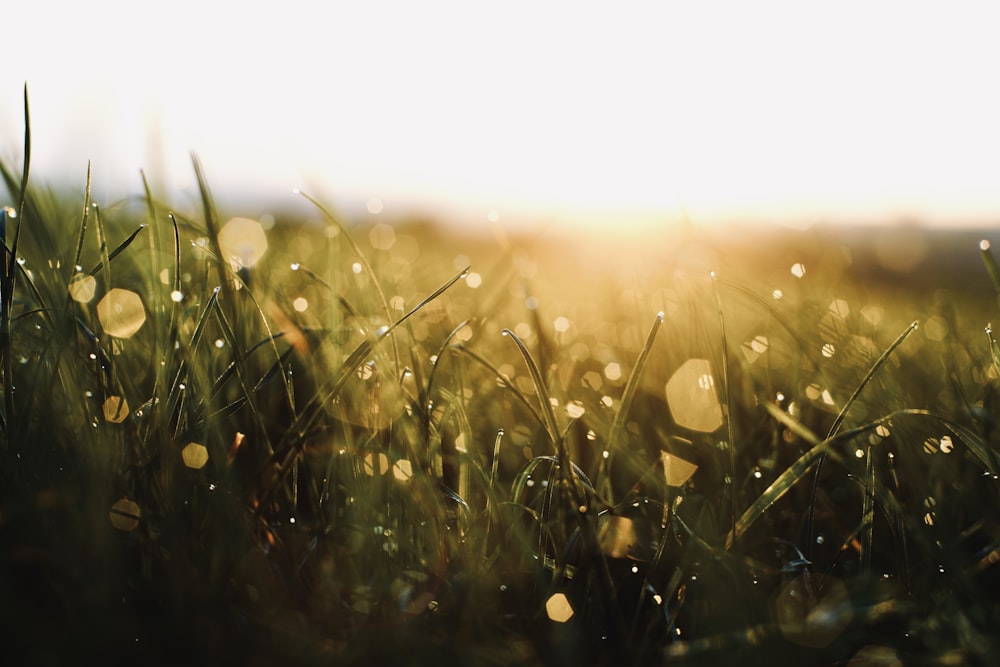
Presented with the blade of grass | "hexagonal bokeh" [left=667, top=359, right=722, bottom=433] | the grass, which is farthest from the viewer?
"hexagonal bokeh" [left=667, top=359, right=722, bottom=433]

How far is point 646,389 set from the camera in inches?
46.4

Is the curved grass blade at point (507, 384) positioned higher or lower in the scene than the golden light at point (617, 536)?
higher

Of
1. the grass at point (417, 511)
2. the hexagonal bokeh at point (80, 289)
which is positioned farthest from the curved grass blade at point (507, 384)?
the hexagonal bokeh at point (80, 289)

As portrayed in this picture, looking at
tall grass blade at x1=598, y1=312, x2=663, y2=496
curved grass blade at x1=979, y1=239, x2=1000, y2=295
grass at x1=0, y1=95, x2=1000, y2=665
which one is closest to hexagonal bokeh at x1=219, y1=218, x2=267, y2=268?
grass at x1=0, y1=95, x2=1000, y2=665

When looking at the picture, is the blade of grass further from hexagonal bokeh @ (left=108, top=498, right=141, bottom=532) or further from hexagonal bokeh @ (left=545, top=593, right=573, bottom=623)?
hexagonal bokeh @ (left=545, top=593, right=573, bottom=623)

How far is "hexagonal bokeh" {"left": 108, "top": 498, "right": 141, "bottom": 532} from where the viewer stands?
64cm

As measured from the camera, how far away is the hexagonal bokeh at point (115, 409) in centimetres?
73

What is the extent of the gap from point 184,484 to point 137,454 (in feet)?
0.24

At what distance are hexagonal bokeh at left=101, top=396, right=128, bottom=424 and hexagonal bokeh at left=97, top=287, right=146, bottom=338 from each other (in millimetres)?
135

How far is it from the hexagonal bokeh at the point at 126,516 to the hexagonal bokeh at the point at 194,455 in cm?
8

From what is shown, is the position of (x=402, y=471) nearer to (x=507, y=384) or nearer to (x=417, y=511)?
(x=417, y=511)

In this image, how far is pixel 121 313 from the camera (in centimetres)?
98

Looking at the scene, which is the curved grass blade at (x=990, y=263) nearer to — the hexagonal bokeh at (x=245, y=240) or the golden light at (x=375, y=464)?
the golden light at (x=375, y=464)

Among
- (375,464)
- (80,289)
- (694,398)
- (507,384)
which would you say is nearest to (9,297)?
(80,289)
